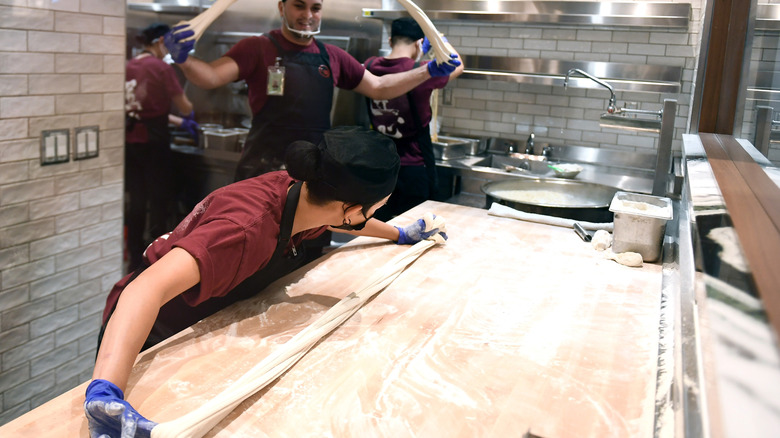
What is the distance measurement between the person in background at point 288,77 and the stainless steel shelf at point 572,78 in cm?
100

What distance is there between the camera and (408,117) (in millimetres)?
3625

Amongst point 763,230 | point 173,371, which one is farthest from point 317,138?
point 763,230

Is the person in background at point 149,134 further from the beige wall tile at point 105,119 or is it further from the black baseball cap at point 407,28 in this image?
the black baseball cap at point 407,28

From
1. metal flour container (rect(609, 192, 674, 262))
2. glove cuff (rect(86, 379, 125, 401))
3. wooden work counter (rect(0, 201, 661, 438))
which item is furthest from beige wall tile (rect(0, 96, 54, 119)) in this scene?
metal flour container (rect(609, 192, 674, 262))

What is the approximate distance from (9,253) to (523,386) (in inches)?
76.1

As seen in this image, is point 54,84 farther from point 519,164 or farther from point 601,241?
point 519,164

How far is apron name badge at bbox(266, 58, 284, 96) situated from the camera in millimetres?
3088

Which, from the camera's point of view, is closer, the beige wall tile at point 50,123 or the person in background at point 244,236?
the person in background at point 244,236

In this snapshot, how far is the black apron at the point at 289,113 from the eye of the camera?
3.14 metres

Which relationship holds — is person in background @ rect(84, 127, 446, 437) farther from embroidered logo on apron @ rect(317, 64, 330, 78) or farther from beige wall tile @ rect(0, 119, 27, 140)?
embroidered logo on apron @ rect(317, 64, 330, 78)

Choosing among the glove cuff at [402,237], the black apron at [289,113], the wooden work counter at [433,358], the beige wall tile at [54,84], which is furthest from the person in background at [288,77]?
the wooden work counter at [433,358]

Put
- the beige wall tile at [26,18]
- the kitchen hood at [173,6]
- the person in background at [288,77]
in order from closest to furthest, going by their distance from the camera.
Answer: the beige wall tile at [26,18]
the kitchen hood at [173,6]
the person in background at [288,77]

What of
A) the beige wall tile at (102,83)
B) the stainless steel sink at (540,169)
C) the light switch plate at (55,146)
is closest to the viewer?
the light switch plate at (55,146)

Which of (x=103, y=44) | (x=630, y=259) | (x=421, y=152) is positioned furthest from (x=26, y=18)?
(x=630, y=259)
